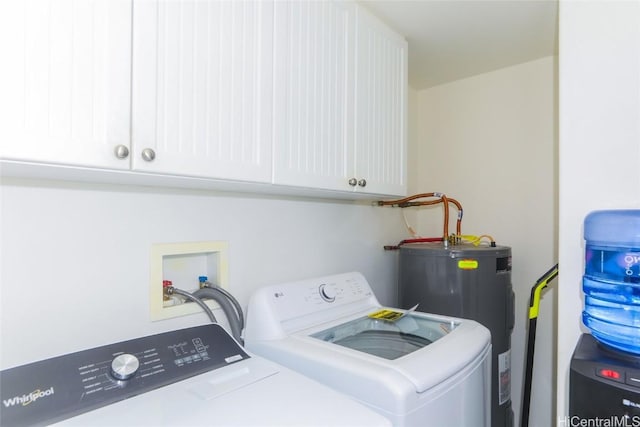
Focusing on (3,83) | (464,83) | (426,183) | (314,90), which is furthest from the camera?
(426,183)

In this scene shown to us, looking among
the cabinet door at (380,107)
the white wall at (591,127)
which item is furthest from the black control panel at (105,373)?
the white wall at (591,127)

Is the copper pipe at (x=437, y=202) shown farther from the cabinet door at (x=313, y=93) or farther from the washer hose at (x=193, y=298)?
the washer hose at (x=193, y=298)

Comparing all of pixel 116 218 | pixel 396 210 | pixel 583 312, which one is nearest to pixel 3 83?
pixel 116 218

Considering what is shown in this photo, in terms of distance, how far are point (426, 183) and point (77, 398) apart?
7.61ft

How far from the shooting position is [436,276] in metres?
1.95

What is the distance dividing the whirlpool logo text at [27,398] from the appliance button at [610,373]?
1354mm

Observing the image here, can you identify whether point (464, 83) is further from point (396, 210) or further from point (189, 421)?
point (189, 421)

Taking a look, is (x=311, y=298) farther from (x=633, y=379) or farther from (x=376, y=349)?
(x=633, y=379)

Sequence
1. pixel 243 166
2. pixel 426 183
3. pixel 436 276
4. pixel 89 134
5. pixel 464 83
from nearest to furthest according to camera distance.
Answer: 1. pixel 89 134
2. pixel 243 166
3. pixel 436 276
4. pixel 464 83
5. pixel 426 183

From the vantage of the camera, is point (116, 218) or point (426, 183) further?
point (426, 183)

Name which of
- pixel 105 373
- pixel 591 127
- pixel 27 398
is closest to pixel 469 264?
pixel 591 127

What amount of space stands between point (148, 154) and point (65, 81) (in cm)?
22

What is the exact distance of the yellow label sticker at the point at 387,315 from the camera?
64.2 inches

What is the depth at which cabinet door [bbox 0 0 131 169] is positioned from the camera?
0.75 m
